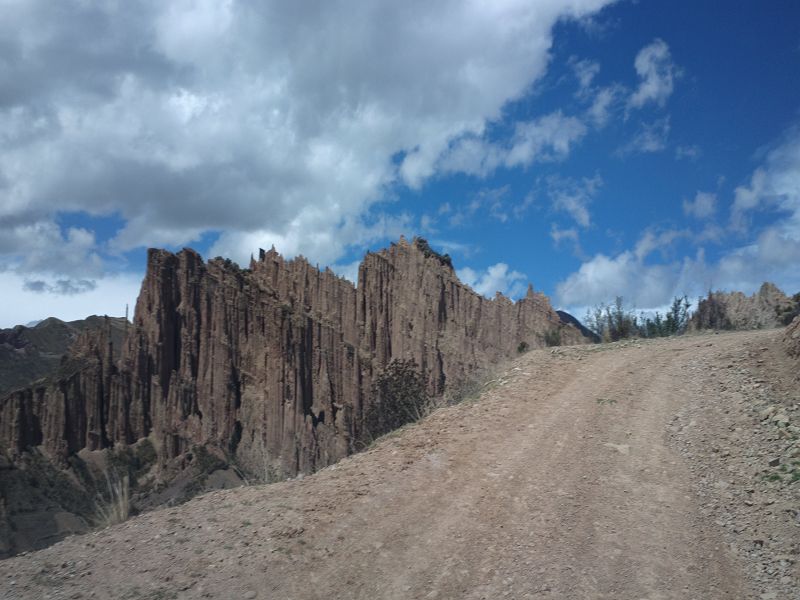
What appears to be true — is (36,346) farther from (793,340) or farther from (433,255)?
(793,340)

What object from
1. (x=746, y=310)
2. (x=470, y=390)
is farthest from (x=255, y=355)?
(x=470, y=390)

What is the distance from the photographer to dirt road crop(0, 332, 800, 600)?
7.93 metres

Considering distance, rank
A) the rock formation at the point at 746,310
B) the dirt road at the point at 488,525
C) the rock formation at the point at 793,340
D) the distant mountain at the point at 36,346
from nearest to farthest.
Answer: the dirt road at the point at 488,525, the rock formation at the point at 793,340, the rock formation at the point at 746,310, the distant mountain at the point at 36,346

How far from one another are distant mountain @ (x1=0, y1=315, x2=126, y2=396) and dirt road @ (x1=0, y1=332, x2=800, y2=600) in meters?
107

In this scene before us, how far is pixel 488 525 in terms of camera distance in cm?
909

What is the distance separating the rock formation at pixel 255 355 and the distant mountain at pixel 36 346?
10.7 m

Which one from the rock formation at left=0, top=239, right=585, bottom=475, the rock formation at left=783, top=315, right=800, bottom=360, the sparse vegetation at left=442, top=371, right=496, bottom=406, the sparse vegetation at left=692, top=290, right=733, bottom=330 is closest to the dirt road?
the rock formation at left=783, top=315, right=800, bottom=360

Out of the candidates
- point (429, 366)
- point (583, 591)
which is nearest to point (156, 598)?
point (583, 591)

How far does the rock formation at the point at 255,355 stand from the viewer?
93125 mm

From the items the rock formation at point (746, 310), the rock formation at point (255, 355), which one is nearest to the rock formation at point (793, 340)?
the rock formation at point (746, 310)

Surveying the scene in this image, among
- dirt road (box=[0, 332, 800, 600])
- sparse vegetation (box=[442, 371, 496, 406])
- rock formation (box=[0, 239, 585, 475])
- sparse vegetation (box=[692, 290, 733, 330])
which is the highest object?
rock formation (box=[0, 239, 585, 475])

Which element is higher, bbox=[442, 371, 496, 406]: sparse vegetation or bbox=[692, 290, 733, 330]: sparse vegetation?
bbox=[692, 290, 733, 330]: sparse vegetation

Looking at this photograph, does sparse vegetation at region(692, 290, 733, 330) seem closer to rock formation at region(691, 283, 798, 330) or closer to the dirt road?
rock formation at region(691, 283, 798, 330)

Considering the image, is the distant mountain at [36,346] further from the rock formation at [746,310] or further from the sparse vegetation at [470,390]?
the sparse vegetation at [470,390]
